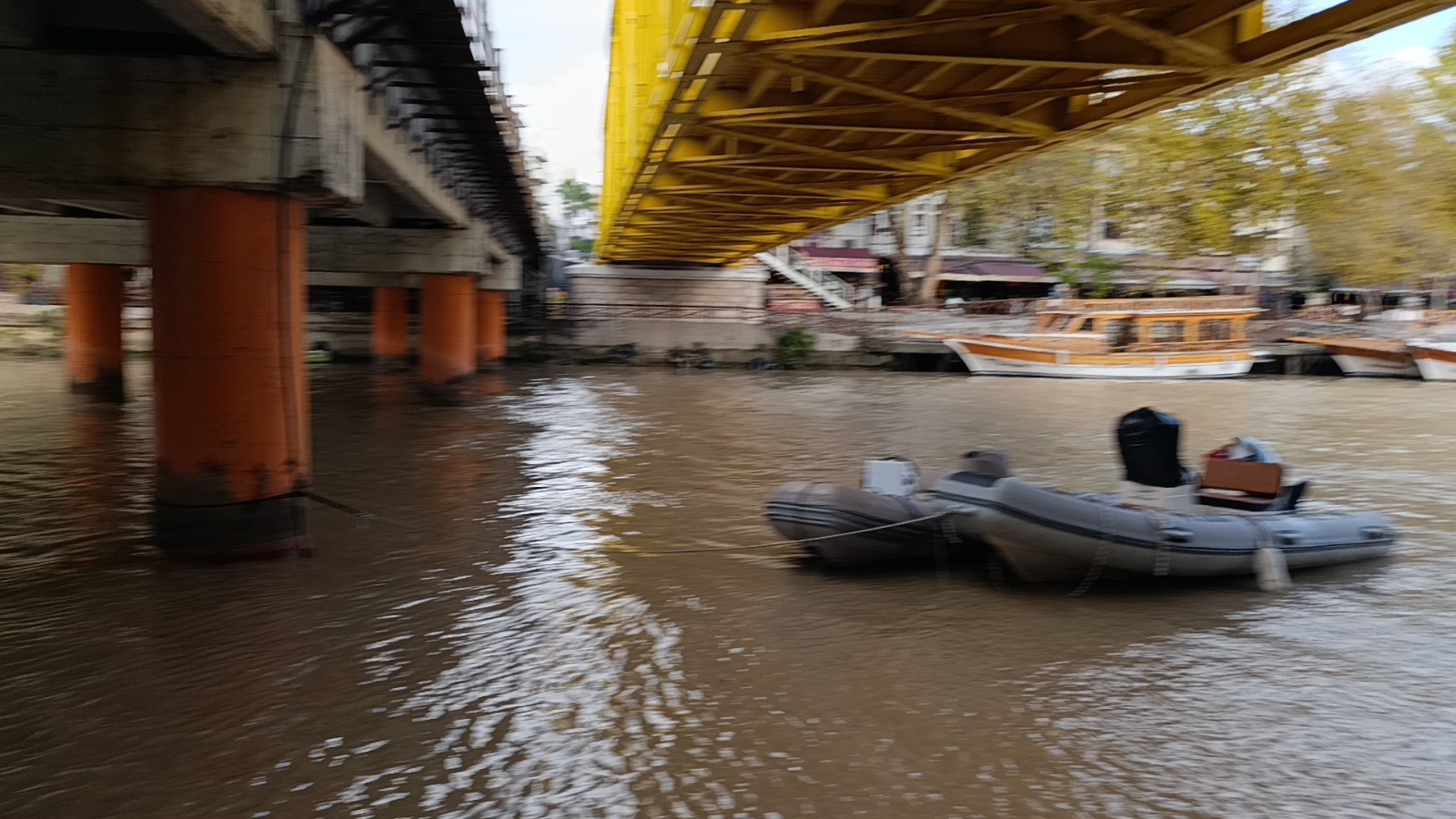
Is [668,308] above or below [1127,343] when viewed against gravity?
above

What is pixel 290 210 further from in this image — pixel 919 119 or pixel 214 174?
pixel 919 119

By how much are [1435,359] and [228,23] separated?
35.1 meters

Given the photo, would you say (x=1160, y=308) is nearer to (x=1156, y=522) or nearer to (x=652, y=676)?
(x=1156, y=522)

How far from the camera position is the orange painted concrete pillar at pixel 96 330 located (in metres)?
21.2

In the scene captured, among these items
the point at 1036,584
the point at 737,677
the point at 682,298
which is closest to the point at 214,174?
the point at 737,677

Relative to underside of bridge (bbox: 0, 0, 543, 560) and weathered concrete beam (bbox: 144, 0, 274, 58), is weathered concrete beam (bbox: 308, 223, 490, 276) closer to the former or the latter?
underside of bridge (bbox: 0, 0, 543, 560)

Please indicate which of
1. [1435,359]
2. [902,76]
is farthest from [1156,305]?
[902,76]

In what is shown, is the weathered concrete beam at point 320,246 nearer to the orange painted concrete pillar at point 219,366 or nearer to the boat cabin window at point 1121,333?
the orange painted concrete pillar at point 219,366

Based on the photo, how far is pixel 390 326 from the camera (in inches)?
1252

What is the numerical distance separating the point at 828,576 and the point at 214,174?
5.56 m

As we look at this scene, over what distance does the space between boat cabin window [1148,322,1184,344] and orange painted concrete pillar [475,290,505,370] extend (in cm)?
2006

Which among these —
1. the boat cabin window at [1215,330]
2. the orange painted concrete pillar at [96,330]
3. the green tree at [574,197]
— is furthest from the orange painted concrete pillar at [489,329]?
the green tree at [574,197]

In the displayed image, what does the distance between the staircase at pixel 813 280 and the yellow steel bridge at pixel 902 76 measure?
90.6 ft

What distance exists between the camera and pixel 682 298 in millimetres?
38219
